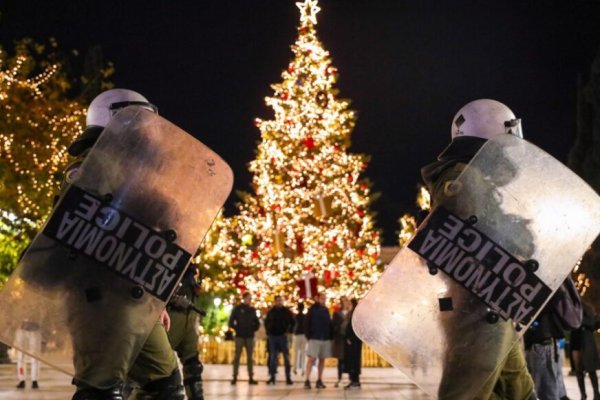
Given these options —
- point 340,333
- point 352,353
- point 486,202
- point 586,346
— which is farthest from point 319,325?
point 486,202

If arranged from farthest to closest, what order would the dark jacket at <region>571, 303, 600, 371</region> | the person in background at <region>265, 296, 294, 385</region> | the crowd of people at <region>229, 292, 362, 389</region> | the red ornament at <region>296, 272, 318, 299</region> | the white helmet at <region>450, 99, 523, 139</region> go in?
the red ornament at <region>296, 272, 318, 299</region> < the person in background at <region>265, 296, 294, 385</region> < the crowd of people at <region>229, 292, 362, 389</region> < the dark jacket at <region>571, 303, 600, 371</region> < the white helmet at <region>450, 99, 523, 139</region>

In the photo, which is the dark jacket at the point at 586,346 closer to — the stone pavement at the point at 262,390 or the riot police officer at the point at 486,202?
the stone pavement at the point at 262,390

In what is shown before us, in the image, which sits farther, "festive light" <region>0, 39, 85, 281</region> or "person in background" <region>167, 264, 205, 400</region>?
"festive light" <region>0, 39, 85, 281</region>

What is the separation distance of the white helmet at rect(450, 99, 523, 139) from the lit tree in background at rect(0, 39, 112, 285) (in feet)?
68.7

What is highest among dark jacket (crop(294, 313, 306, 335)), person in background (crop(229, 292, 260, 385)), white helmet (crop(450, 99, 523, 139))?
dark jacket (crop(294, 313, 306, 335))

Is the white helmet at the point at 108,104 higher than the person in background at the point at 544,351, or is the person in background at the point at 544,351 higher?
the person in background at the point at 544,351

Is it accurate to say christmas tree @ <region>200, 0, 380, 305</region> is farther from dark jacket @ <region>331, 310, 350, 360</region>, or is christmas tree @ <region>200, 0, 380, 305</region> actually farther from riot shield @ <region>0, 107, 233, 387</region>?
riot shield @ <region>0, 107, 233, 387</region>

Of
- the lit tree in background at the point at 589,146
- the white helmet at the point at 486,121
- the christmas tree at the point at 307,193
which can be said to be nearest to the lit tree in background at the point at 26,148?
the christmas tree at the point at 307,193

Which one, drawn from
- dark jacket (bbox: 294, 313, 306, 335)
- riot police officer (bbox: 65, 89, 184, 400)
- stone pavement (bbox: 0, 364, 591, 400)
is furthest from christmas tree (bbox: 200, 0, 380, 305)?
riot police officer (bbox: 65, 89, 184, 400)

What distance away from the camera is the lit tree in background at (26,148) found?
28.9 metres

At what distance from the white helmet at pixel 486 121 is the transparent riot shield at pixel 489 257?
58 centimetres

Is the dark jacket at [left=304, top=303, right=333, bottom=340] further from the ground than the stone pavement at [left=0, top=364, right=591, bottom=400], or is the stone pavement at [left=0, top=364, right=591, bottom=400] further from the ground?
the dark jacket at [left=304, top=303, right=333, bottom=340]

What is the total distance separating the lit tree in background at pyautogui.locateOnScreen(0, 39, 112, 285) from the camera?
28938 millimetres

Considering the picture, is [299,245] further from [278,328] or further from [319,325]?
[319,325]
